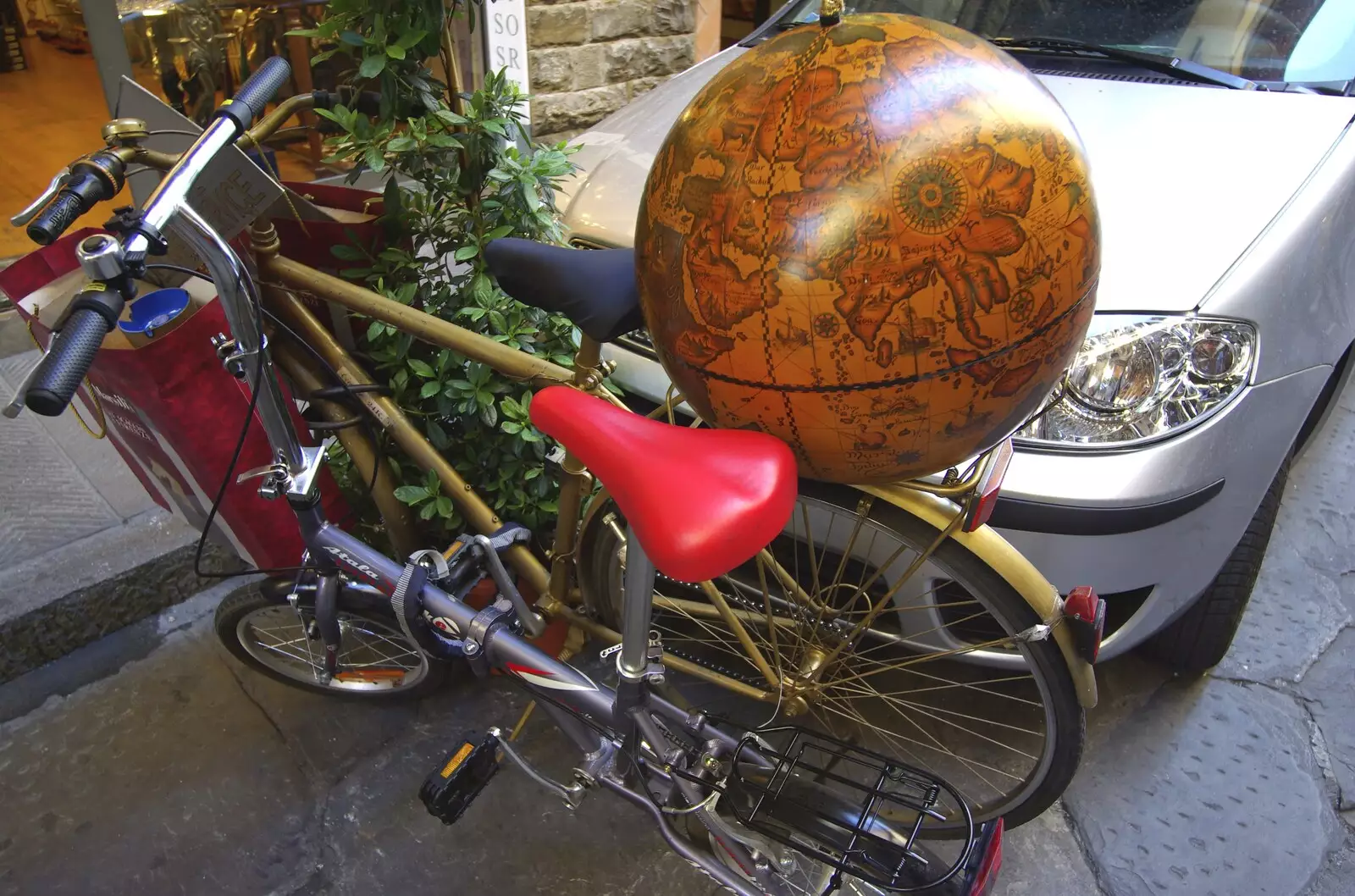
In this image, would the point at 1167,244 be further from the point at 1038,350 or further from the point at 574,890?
the point at 574,890

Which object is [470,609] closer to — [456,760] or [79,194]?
[456,760]

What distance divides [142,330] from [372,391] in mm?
549

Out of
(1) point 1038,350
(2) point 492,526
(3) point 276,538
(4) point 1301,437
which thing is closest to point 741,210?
(1) point 1038,350

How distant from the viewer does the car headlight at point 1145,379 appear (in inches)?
75.7

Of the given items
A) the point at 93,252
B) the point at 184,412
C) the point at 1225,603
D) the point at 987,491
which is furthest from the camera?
the point at 1225,603

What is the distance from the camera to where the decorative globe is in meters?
1.01

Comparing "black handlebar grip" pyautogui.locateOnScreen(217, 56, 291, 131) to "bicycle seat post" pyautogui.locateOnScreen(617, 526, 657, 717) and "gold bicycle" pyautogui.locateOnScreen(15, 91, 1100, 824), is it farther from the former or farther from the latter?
"bicycle seat post" pyautogui.locateOnScreen(617, 526, 657, 717)

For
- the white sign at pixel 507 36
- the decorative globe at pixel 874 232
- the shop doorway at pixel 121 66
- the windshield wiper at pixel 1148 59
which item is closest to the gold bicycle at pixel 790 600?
the decorative globe at pixel 874 232

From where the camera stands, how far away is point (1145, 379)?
1931 millimetres

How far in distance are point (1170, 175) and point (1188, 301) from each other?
411mm

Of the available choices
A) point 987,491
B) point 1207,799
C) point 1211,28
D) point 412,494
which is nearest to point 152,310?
point 412,494

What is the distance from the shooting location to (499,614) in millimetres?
1921

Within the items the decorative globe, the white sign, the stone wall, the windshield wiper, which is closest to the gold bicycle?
the decorative globe

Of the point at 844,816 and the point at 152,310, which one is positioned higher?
the point at 152,310
